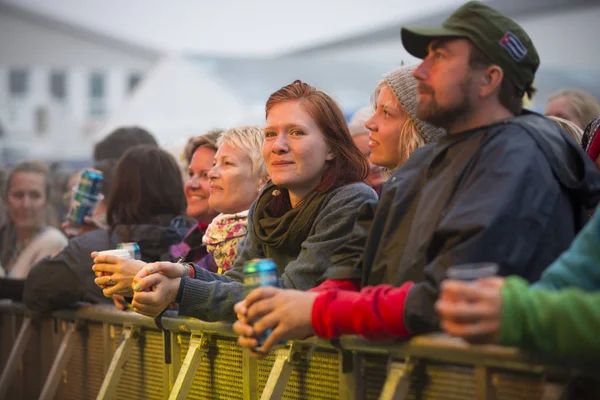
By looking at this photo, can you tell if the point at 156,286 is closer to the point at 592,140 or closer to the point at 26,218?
the point at 592,140

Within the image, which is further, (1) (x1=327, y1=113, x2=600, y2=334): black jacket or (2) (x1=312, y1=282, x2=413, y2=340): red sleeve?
(2) (x1=312, y1=282, x2=413, y2=340): red sleeve

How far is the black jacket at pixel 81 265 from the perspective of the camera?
18.6 feet

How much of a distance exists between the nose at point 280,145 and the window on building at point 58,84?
31154mm

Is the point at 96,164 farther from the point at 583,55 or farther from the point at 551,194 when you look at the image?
the point at 583,55

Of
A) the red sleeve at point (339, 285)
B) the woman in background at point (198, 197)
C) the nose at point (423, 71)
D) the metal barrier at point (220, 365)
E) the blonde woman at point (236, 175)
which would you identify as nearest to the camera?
the metal barrier at point (220, 365)

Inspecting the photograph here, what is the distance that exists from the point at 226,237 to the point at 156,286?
0.92 m

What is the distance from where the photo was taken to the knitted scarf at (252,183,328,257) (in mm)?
4023

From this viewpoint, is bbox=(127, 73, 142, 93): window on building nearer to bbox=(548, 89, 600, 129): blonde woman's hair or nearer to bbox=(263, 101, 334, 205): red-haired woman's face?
bbox=(548, 89, 600, 129): blonde woman's hair

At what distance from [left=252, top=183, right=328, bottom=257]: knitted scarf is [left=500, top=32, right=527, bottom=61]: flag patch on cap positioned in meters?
1.21

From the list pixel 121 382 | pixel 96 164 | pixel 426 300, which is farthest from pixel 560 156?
pixel 96 164

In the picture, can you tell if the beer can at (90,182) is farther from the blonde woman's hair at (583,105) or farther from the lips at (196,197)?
the blonde woman's hair at (583,105)

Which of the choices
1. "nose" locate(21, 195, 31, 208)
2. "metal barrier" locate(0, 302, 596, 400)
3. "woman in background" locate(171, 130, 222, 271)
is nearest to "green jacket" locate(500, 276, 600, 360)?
"metal barrier" locate(0, 302, 596, 400)

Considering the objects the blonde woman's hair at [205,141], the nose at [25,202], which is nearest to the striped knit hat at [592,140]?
the blonde woman's hair at [205,141]

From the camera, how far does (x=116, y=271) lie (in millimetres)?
4242
